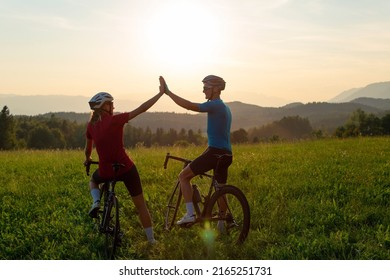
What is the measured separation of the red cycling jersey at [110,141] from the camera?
698 centimetres

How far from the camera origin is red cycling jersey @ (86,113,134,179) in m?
6.98

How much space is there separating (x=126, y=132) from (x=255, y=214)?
149 m

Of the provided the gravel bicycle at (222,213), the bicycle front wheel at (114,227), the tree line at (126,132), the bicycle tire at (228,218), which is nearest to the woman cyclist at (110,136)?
the bicycle front wheel at (114,227)

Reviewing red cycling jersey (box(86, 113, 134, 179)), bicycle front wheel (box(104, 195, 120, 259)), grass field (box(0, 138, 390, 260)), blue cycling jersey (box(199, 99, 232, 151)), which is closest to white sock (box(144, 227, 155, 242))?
grass field (box(0, 138, 390, 260))

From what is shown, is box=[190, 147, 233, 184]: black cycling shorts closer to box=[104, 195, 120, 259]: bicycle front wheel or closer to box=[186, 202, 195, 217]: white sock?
box=[186, 202, 195, 217]: white sock

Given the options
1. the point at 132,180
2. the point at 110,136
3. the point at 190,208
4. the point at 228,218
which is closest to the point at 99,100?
the point at 110,136

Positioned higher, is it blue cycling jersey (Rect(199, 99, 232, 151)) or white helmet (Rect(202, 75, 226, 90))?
white helmet (Rect(202, 75, 226, 90))

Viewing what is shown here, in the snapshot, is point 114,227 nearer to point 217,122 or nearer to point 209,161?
point 209,161

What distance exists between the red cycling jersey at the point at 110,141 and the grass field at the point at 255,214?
153 centimetres

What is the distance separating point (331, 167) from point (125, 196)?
21.8 ft

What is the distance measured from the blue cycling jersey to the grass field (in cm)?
178
